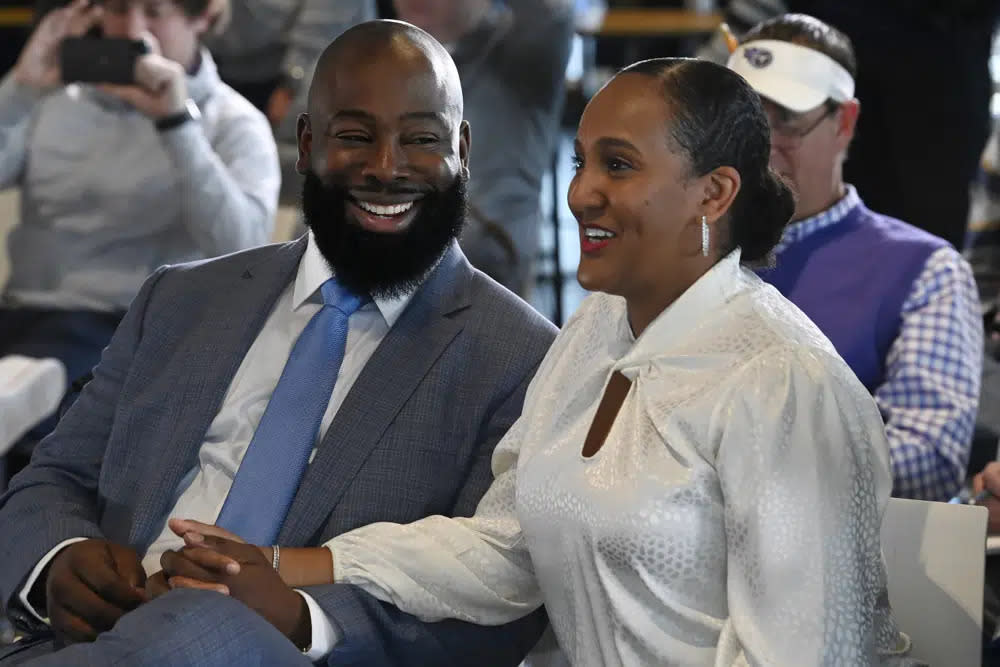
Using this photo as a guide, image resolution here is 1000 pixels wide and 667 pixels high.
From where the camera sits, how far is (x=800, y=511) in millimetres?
1711

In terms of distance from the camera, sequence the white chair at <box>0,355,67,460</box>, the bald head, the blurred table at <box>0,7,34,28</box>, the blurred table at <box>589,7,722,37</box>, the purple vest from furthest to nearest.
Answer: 1. the blurred table at <box>0,7,34,28</box>
2. the blurred table at <box>589,7,722,37</box>
3. the white chair at <box>0,355,67,460</box>
4. the purple vest
5. the bald head

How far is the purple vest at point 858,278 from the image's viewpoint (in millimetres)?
2822

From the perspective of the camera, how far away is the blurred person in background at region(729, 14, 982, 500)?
270 cm

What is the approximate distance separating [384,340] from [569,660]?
1.94ft

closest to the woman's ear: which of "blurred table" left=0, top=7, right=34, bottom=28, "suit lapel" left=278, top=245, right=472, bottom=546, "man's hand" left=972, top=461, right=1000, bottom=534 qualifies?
"suit lapel" left=278, top=245, right=472, bottom=546

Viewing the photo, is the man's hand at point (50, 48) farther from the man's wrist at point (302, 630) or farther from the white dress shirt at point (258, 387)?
the man's wrist at point (302, 630)

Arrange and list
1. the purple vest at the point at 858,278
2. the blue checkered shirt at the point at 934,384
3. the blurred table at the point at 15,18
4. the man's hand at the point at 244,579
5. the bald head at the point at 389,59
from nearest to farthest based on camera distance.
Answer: the man's hand at the point at 244,579 < the bald head at the point at 389,59 < the blue checkered shirt at the point at 934,384 < the purple vest at the point at 858,278 < the blurred table at the point at 15,18

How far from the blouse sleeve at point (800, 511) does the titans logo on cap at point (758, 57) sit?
1.38 m

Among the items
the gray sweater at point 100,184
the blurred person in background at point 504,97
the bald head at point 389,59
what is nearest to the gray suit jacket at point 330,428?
the bald head at point 389,59

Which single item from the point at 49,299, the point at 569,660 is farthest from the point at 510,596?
the point at 49,299

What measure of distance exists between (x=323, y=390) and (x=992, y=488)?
1072 mm

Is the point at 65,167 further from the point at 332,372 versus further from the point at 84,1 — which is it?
the point at 332,372

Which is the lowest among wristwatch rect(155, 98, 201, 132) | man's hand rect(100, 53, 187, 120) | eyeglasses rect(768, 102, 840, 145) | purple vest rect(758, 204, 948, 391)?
purple vest rect(758, 204, 948, 391)

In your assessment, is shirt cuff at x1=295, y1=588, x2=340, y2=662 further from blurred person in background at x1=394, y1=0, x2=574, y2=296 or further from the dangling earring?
blurred person in background at x1=394, y1=0, x2=574, y2=296
